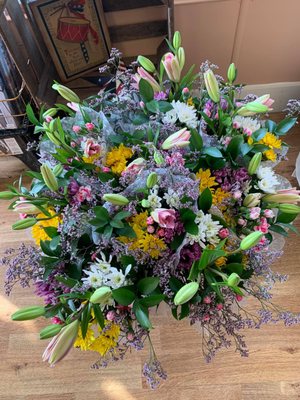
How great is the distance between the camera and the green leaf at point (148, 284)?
0.61 meters

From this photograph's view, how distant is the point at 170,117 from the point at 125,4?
2.41ft

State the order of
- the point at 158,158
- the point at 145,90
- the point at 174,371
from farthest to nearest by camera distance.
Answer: the point at 174,371, the point at 145,90, the point at 158,158

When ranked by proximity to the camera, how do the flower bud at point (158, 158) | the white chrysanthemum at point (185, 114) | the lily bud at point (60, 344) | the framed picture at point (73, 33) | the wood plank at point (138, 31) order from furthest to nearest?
the wood plank at point (138, 31) < the framed picture at point (73, 33) < the white chrysanthemum at point (185, 114) < the flower bud at point (158, 158) < the lily bud at point (60, 344)

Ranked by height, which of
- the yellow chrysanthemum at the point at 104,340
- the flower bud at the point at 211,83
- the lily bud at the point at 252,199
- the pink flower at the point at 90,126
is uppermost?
the flower bud at the point at 211,83

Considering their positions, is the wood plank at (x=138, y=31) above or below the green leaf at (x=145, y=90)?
below

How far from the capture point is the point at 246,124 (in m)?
0.75

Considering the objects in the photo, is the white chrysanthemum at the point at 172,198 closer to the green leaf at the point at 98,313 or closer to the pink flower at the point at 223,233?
the pink flower at the point at 223,233

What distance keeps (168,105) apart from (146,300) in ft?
1.30

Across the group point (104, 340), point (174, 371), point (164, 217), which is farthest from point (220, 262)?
point (174, 371)

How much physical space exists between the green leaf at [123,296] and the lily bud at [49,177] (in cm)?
21

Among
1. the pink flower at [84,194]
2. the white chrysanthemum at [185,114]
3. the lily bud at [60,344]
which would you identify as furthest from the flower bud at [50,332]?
the white chrysanthemum at [185,114]

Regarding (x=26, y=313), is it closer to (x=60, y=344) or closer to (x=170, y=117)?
(x=60, y=344)

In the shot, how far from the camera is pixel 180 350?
1.23 m

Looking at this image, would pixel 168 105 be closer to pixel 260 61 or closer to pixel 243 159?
pixel 243 159
